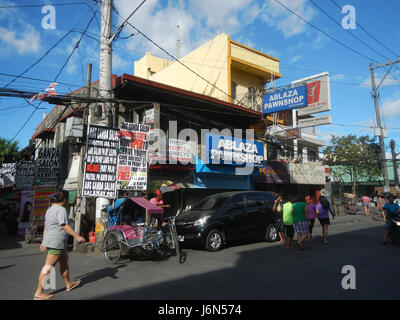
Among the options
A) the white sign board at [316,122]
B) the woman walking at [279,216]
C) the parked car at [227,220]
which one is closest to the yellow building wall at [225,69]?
the white sign board at [316,122]

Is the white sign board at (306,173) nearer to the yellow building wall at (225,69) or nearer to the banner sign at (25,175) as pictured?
the yellow building wall at (225,69)

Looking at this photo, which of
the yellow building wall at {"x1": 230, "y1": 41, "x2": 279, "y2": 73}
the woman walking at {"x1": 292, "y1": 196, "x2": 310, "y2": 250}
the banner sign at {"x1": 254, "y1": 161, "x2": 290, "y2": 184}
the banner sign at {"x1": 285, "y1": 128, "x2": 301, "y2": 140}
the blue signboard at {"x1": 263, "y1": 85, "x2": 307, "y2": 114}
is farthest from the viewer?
the yellow building wall at {"x1": 230, "y1": 41, "x2": 279, "y2": 73}

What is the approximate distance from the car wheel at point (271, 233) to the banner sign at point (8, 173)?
747 inches

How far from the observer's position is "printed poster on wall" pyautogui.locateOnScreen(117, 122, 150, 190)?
393 inches

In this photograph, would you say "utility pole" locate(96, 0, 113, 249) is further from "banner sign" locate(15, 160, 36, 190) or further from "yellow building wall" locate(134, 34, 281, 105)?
"banner sign" locate(15, 160, 36, 190)

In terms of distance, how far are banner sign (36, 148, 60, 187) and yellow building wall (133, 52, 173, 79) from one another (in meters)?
18.9

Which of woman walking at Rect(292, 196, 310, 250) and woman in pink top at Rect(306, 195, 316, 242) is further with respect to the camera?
woman in pink top at Rect(306, 195, 316, 242)

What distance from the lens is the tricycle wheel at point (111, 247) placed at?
25.6ft

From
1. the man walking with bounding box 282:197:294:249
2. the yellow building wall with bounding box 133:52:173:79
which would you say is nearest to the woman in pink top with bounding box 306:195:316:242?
the man walking with bounding box 282:197:294:249

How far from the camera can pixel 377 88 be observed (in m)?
25.9

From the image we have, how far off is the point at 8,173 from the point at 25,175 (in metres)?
6.59

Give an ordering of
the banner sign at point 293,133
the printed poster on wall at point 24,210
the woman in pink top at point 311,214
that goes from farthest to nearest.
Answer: the banner sign at point 293,133, the printed poster on wall at point 24,210, the woman in pink top at point 311,214
